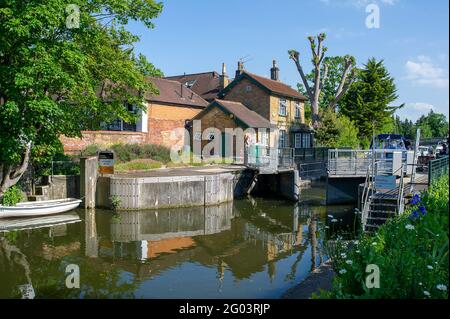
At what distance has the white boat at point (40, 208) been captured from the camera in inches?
701

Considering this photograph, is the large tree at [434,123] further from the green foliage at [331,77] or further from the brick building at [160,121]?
the brick building at [160,121]

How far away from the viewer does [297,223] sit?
19500mm

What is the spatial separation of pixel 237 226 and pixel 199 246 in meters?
3.79

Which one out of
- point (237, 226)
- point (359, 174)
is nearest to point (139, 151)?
point (237, 226)

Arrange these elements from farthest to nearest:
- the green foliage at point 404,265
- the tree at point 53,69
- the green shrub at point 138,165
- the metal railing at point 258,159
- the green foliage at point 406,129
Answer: the green foliage at point 406,129
the metal railing at point 258,159
the green shrub at point 138,165
the tree at point 53,69
the green foliage at point 404,265

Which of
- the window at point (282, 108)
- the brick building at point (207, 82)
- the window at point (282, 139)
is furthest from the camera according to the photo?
the brick building at point (207, 82)

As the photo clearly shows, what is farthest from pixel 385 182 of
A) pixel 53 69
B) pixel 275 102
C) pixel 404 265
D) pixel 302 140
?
pixel 302 140

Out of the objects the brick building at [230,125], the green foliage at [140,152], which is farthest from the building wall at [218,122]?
the green foliage at [140,152]

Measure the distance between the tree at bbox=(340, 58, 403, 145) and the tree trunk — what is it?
3732 cm

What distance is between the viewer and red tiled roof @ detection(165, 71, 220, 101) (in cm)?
4384

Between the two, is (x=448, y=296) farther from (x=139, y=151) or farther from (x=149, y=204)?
(x=139, y=151)

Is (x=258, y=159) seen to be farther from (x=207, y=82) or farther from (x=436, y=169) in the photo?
(x=207, y=82)

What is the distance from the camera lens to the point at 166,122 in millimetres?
34906

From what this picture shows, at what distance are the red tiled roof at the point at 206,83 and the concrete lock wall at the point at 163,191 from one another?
2176 cm
